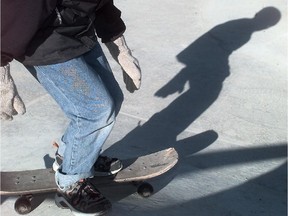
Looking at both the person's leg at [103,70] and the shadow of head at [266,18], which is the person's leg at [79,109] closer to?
the person's leg at [103,70]

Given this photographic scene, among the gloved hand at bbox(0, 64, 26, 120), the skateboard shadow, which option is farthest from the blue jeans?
the skateboard shadow

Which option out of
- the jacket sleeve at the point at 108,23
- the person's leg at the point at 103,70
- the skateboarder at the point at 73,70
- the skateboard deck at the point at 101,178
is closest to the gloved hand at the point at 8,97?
the skateboarder at the point at 73,70

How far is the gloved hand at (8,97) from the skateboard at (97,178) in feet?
1.98

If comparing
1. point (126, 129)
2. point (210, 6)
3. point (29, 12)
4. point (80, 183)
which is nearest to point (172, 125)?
point (126, 129)

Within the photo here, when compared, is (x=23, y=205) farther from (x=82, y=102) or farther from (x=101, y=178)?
(x=82, y=102)

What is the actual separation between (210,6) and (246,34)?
92 centimetres

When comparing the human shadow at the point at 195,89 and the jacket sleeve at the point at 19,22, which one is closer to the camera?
the jacket sleeve at the point at 19,22

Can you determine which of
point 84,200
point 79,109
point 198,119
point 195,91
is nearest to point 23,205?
point 84,200

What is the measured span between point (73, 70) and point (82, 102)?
0.57 feet

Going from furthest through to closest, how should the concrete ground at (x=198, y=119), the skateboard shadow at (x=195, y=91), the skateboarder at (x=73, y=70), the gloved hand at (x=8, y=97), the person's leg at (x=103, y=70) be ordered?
the skateboard shadow at (x=195, y=91) → the concrete ground at (x=198, y=119) → the person's leg at (x=103, y=70) → the gloved hand at (x=8, y=97) → the skateboarder at (x=73, y=70)

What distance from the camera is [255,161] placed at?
158 inches

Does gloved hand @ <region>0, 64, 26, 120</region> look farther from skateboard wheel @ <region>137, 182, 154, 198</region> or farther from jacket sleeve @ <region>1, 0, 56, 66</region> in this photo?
skateboard wheel @ <region>137, 182, 154, 198</region>

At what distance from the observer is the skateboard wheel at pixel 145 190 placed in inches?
135

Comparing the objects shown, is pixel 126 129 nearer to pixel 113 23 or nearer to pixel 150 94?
pixel 150 94
